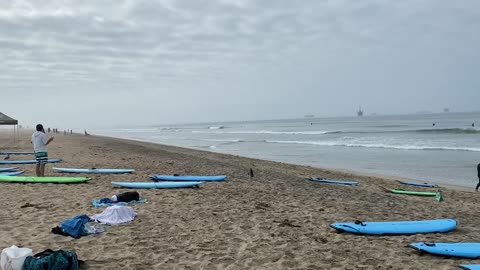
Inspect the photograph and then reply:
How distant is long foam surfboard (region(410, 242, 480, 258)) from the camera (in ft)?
15.4

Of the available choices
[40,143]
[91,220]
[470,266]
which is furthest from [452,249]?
[40,143]

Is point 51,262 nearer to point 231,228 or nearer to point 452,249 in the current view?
point 231,228

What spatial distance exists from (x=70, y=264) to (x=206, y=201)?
3.96 meters

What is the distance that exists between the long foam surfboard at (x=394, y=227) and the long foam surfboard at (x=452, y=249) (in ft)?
2.34

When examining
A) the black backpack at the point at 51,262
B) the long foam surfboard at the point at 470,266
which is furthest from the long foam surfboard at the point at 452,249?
the black backpack at the point at 51,262

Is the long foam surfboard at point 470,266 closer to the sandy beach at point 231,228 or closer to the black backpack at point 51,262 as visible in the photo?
the sandy beach at point 231,228

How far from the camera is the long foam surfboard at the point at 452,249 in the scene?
4688 mm

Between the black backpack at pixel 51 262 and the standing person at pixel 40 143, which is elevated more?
the standing person at pixel 40 143

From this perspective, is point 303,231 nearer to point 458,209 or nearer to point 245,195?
point 245,195

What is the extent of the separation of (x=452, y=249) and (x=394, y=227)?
109 centimetres

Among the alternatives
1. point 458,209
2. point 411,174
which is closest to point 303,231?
point 458,209

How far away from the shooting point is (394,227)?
5820mm

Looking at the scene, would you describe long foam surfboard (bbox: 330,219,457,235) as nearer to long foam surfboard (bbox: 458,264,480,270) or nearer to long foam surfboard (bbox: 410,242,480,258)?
long foam surfboard (bbox: 410,242,480,258)

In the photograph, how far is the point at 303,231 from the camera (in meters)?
5.68
